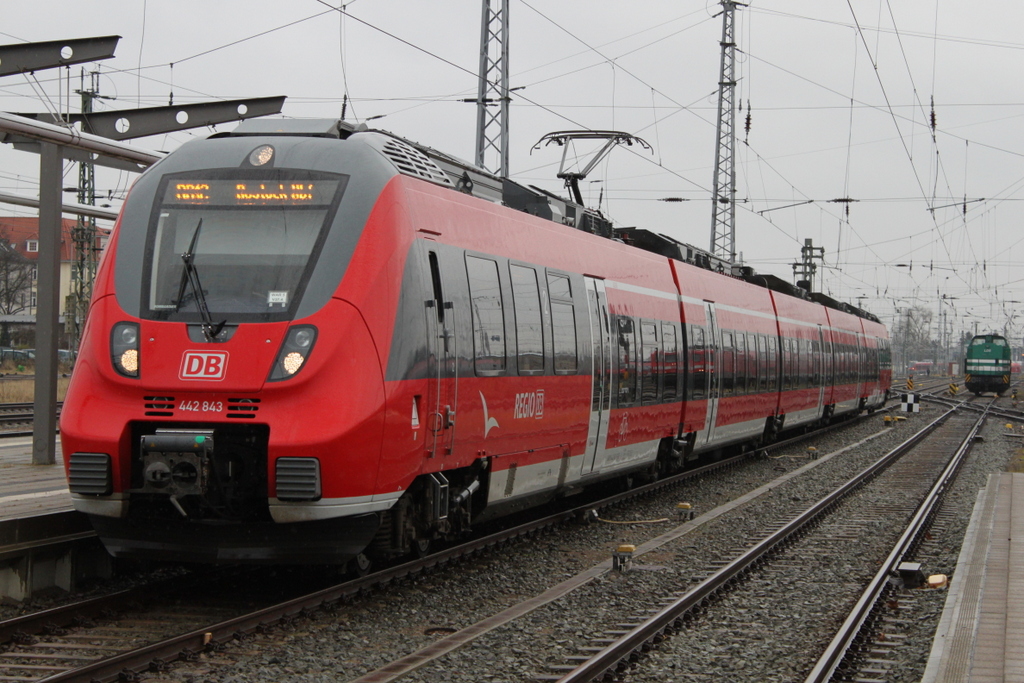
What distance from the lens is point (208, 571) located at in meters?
9.12

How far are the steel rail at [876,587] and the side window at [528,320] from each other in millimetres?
3549

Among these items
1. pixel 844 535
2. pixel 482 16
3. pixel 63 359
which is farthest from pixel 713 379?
pixel 63 359

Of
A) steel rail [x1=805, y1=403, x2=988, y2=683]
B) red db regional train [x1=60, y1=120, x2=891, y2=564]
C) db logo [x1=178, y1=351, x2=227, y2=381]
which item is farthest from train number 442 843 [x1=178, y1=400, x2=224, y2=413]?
steel rail [x1=805, y1=403, x2=988, y2=683]

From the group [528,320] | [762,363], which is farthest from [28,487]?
[762,363]

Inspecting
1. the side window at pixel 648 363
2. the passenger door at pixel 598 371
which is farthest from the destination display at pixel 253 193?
the side window at pixel 648 363

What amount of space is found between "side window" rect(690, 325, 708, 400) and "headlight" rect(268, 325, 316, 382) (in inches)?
406

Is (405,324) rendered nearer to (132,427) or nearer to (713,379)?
(132,427)

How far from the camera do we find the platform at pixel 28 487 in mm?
9727

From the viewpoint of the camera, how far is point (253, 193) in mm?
8359

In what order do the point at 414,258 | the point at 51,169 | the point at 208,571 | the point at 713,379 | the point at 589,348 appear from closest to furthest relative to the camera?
the point at 414,258 < the point at 208,571 < the point at 589,348 < the point at 51,169 < the point at 713,379

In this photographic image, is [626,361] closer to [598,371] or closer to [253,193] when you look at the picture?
[598,371]

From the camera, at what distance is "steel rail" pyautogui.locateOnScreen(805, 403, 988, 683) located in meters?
7.24

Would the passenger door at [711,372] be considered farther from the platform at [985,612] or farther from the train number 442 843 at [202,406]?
the train number 442 843 at [202,406]

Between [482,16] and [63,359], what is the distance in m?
41.4
